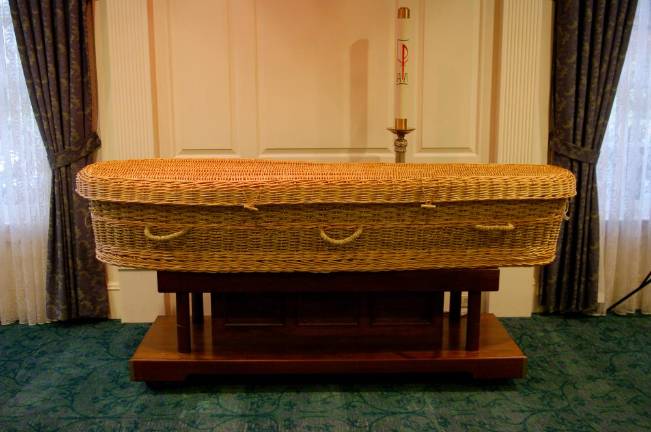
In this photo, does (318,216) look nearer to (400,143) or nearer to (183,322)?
(183,322)

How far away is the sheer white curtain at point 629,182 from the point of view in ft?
8.16

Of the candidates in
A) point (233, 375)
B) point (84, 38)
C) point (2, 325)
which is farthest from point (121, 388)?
point (84, 38)

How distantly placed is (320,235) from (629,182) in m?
1.66

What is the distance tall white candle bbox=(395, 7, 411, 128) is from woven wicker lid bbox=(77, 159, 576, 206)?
63 cm

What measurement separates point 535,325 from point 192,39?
198 cm

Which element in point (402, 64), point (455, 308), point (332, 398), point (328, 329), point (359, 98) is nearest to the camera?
point (332, 398)

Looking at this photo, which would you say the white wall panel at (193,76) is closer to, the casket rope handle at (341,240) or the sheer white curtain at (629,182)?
the casket rope handle at (341,240)

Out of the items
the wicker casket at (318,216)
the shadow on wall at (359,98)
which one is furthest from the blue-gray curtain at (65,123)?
the shadow on wall at (359,98)

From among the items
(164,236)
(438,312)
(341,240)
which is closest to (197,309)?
(164,236)

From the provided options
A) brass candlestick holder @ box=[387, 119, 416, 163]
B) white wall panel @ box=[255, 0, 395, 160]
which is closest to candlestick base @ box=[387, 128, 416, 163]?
brass candlestick holder @ box=[387, 119, 416, 163]

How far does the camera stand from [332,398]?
6.09ft

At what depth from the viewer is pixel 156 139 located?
2.49m

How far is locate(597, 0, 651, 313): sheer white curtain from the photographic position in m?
2.49

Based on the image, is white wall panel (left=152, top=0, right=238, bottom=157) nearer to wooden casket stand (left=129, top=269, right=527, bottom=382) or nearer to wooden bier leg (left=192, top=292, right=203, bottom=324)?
wooden bier leg (left=192, top=292, right=203, bottom=324)
